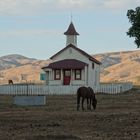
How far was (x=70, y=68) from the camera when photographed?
77438mm

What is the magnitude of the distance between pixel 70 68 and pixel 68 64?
2.15ft

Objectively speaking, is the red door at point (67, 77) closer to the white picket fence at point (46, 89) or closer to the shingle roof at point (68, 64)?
the shingle roof at point (68, 64)

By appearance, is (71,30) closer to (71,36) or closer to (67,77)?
(71,36)

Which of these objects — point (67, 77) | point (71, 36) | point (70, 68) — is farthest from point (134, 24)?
point (71, 36)

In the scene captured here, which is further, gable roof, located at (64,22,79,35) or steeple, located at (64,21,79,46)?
gable roof, located at (64,22,79,35)

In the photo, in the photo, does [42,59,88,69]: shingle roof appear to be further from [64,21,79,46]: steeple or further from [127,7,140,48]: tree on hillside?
[127,7,140,48]: tree on hillside

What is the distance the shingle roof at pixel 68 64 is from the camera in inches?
3039

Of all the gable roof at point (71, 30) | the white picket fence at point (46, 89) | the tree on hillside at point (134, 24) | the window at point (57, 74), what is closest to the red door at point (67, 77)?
the window at point (57, 74)

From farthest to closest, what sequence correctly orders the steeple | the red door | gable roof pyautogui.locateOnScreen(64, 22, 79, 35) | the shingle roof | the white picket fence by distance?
gable roof pyautogui.locateOnScreen(64, 22, 79, 35)
the steeple
the red door
the shingle roof
the white picket fence

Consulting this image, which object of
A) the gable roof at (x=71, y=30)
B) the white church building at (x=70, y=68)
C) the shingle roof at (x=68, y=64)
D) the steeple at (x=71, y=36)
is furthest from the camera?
the gable roof at (x=71, y=30)

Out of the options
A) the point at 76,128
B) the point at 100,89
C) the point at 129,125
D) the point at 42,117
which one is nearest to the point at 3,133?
the point at 76,128

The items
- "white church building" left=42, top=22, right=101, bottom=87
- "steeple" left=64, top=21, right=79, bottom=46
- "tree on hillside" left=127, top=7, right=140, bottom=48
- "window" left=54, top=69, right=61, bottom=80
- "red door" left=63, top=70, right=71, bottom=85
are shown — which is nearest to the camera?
"tree on hillside" left=127, top=7, right=140, bottom=48

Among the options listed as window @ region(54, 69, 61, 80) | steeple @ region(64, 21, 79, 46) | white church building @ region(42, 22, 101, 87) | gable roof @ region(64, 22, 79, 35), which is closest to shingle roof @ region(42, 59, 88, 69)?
white church building @ region(42, 22, 101, 87)

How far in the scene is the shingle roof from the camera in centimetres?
7719
